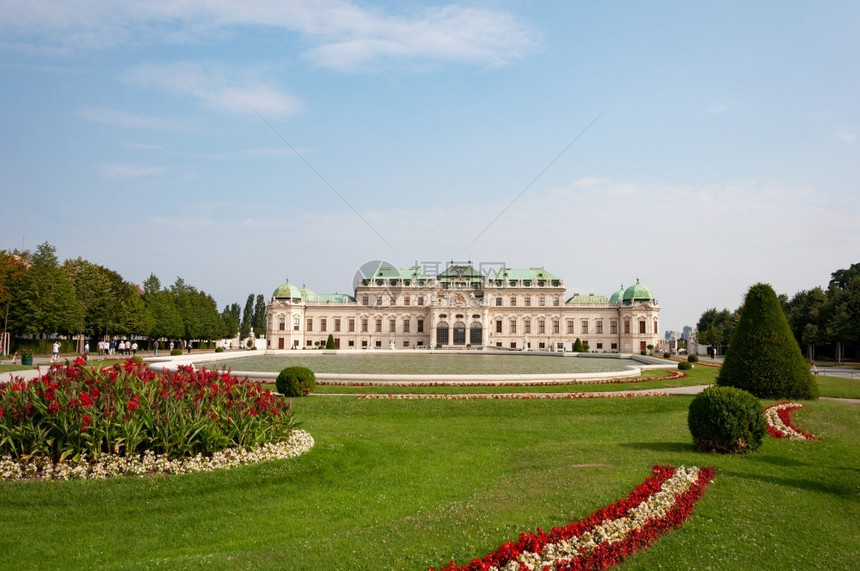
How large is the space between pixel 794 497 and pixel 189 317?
77.6m

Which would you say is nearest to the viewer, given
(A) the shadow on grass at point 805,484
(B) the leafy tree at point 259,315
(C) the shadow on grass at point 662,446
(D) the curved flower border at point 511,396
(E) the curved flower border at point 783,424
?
(A) the shadow on grass at point 805,484

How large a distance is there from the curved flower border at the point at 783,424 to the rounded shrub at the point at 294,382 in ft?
45.2

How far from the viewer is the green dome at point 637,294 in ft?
291

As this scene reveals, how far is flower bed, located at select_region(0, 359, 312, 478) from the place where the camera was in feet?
30.9

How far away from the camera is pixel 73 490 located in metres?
8.65

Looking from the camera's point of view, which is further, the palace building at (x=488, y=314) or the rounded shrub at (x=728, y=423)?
the palace building at (x=488, y=314)

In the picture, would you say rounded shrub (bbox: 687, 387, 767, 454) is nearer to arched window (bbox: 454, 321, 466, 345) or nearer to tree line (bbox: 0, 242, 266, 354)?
tree line (bbox: 0, 242, 266, 354)

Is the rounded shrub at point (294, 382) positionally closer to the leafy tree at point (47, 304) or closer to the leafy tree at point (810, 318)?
the leafy tree at point (47, 304)

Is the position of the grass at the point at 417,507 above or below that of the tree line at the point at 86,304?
below

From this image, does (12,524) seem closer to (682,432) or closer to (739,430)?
(739,430)

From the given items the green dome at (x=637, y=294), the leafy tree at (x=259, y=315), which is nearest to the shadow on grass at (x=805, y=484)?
the green dome at (x=637, y=294)

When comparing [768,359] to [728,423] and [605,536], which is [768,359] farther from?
[605,536]

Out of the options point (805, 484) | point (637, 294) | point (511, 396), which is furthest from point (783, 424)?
point (637, 294)

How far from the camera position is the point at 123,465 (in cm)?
939
